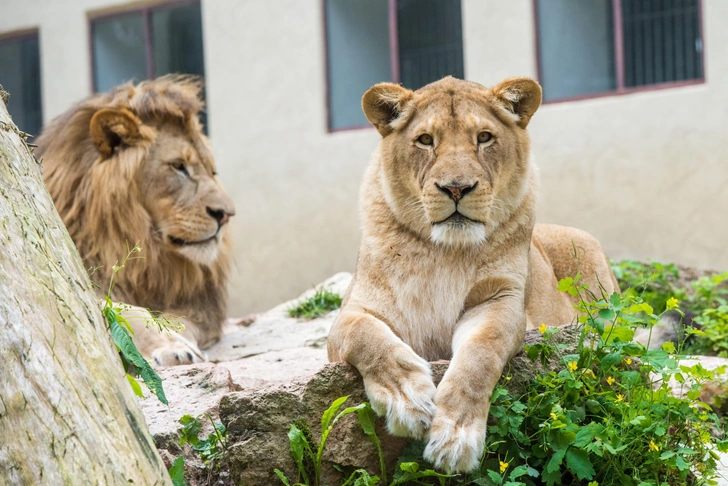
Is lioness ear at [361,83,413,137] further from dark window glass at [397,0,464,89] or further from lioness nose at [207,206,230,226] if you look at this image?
dark window glass at [397,0,464,89]

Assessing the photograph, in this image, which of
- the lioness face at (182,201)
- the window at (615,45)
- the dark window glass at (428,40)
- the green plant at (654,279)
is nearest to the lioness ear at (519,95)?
the lioness face at (182,201)

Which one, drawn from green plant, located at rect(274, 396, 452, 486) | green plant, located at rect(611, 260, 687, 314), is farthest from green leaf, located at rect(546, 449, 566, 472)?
green plant, located at rect(611, 260, 687, 314)

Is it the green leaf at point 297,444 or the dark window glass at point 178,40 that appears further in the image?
the dark window glass at point 178,40

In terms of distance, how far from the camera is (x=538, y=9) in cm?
916

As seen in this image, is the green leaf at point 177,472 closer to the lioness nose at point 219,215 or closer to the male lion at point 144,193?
the male lion at point 144,193

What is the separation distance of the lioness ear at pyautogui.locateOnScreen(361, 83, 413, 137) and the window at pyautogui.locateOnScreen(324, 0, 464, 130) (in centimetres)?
599

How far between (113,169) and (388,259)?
2740mm

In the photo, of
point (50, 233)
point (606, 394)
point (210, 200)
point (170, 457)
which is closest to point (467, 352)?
point (606, 394)

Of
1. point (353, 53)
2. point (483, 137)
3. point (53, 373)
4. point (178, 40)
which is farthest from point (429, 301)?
point (178, 40)

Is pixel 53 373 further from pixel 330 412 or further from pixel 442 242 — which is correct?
pixel 442 242

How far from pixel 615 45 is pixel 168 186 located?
5.10 m

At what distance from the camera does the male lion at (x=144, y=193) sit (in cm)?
566

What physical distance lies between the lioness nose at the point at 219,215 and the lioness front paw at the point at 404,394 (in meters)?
2.94

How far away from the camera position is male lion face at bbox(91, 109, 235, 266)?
18.8 feet
